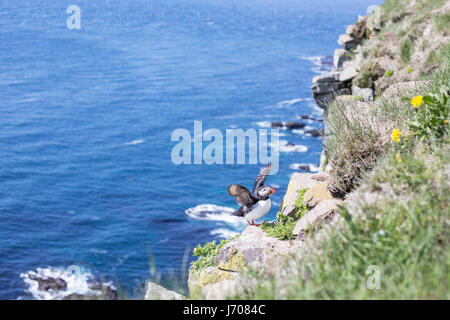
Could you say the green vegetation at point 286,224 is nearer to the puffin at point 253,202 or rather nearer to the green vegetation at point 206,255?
the puffin at point 253,202

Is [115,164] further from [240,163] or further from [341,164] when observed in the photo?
[341,164]

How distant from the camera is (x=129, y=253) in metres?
35.0

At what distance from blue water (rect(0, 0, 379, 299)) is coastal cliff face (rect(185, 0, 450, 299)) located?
127 centimetres

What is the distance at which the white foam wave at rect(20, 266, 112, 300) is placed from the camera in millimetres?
29906

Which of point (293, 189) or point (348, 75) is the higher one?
point (348, 75)

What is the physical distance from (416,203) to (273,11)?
17354 cm

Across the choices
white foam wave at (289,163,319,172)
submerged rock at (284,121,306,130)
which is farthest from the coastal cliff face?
submerged rock at (284,121,306,130)

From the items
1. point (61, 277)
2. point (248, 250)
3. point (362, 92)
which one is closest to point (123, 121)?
point (61, 277)

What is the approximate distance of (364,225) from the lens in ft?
16.0

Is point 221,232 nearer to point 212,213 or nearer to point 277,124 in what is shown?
point 212,213

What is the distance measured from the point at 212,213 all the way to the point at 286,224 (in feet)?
104

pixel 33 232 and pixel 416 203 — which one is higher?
pixel 33 232

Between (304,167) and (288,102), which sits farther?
(288,102)
